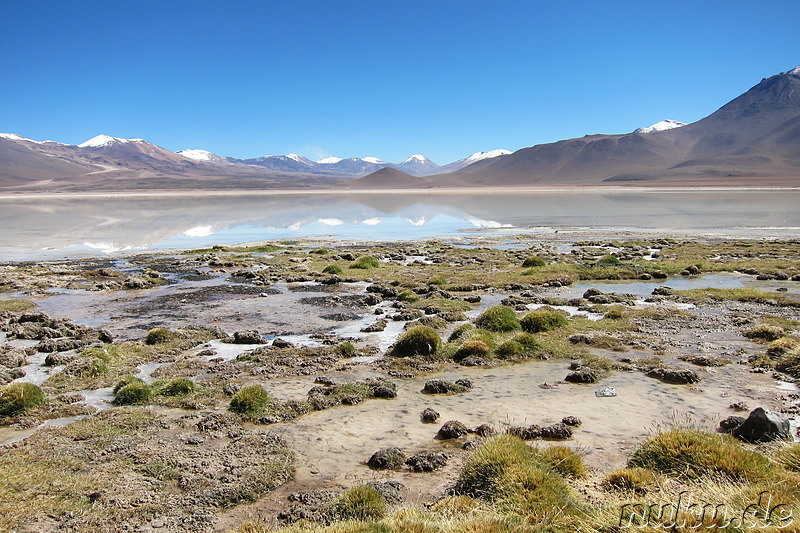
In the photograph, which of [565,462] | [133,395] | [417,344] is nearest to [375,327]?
[417,344]

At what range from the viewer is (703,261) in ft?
74.8

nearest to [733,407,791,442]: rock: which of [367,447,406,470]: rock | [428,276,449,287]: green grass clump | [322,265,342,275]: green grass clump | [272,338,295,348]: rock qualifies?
[367,447,406,470]: rock

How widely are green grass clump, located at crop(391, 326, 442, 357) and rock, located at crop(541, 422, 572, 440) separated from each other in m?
3.95

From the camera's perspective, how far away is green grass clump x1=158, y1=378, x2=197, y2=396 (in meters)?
8.83

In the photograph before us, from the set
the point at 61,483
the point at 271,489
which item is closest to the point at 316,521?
the point at 271,489

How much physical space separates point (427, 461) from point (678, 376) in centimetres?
524

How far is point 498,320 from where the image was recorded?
12.9 meters

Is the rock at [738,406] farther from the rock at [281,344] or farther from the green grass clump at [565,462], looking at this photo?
the rock at [281,344]

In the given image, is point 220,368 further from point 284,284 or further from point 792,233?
point 792,233

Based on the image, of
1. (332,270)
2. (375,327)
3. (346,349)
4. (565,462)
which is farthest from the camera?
(332,270)

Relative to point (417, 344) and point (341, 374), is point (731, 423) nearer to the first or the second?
point (417, 344)

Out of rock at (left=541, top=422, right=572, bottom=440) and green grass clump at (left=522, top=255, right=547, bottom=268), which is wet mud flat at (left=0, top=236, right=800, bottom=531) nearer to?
rock at (left=541, top=422, right=572, bottom=440)

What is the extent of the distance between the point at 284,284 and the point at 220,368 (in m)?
9.65

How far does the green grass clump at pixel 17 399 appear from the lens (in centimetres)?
784
